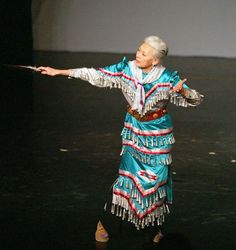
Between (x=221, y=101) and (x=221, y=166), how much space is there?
7.28 ft

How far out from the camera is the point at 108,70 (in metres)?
3.69

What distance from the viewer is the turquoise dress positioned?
363 centimetres

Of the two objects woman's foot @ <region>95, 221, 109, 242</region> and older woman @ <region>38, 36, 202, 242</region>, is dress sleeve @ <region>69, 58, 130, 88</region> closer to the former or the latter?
older woman @ <region>38, 36, 202, 242</region>

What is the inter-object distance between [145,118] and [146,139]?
11 cm

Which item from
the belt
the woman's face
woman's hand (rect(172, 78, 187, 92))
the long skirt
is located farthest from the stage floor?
the woman's face

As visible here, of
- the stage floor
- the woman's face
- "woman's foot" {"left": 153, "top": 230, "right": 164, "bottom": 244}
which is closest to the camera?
the woman's face

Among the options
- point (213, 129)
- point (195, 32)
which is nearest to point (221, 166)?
point (213, 129)

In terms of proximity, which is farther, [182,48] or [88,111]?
[182,48]

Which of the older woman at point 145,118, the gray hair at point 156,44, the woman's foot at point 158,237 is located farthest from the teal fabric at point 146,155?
the woman's foot at point 158,237

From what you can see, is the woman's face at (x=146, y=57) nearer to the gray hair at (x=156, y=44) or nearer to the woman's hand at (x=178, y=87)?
the gray hair at (x=156, y=44)

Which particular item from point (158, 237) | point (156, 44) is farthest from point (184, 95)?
point (158, 237)

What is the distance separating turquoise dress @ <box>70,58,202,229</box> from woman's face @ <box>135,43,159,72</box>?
8 centimetres

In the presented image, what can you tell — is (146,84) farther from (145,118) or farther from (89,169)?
(89,169)

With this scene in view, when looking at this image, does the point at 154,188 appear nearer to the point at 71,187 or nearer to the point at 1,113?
the point at 71,187
